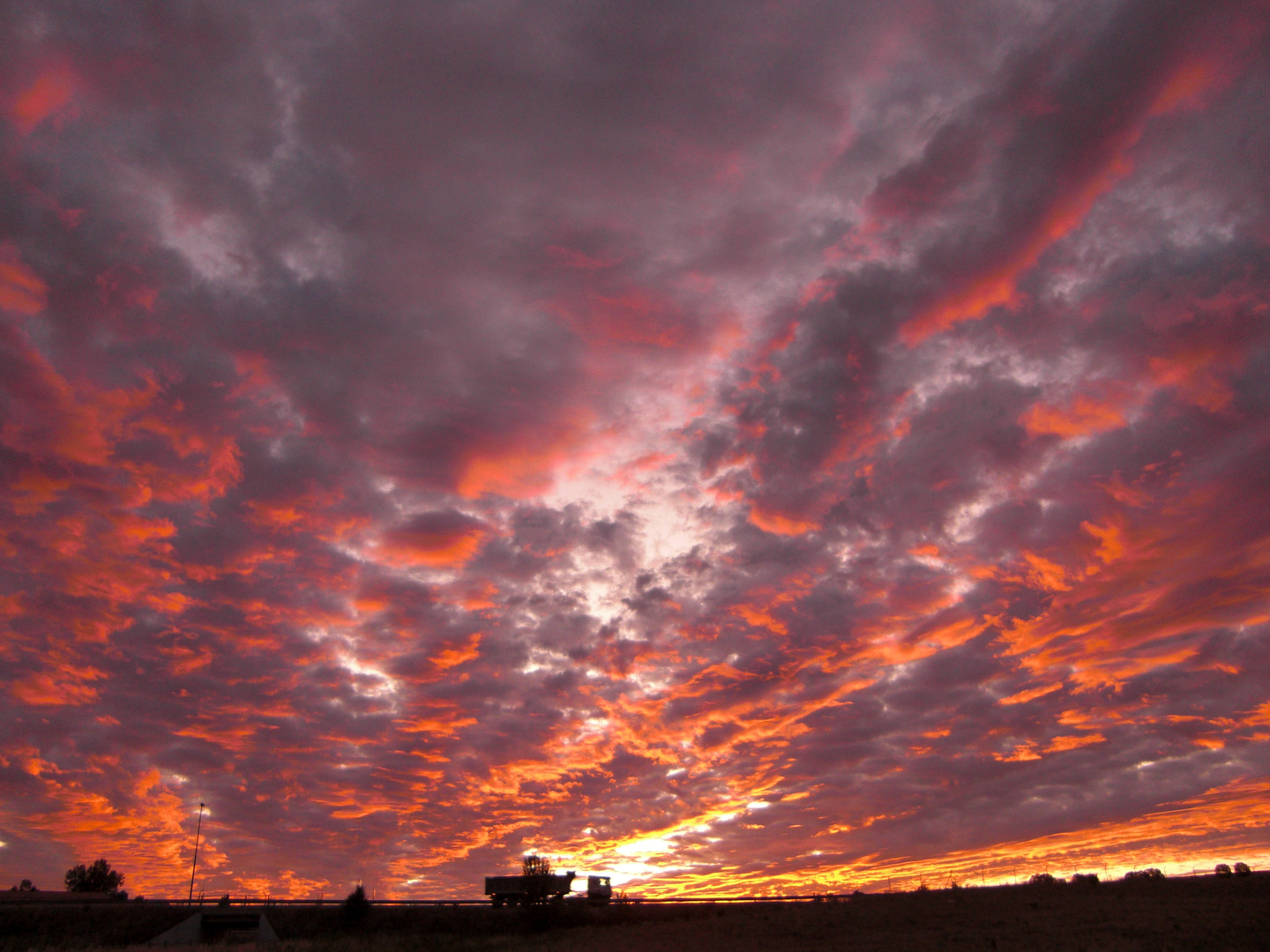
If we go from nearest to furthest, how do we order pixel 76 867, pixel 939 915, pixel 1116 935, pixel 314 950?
pixel 1116 935
pixel 314 950
pixel 939 915
pixel 76 867

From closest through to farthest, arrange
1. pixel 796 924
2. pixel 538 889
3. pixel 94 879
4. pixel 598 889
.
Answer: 1. pixel 796 924
2. pixel 538 889
3. pixel 598 889
4. pixel 94 879

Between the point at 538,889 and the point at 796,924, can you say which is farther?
the point at 538,889

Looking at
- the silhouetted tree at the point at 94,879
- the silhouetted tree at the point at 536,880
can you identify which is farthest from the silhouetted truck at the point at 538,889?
the silhouetted tree at the point at 94,879

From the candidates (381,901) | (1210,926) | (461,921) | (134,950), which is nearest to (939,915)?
(1210,926)

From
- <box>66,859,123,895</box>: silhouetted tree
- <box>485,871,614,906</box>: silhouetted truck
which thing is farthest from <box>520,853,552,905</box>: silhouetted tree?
<box>66,859,123,895</box>: silhouetted tree

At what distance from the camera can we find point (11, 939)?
50.0m

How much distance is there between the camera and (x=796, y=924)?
57812 millimetres

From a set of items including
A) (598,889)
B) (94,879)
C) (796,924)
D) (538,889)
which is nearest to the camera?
(796,924)

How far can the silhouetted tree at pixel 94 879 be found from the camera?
4902 inches

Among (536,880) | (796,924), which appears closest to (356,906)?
(536,880)

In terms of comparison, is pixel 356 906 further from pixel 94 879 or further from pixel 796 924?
pixel 94 879

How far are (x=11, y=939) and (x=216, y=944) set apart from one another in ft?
47.6

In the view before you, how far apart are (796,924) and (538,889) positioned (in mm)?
24401

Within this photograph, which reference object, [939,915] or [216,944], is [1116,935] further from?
[216,944]
